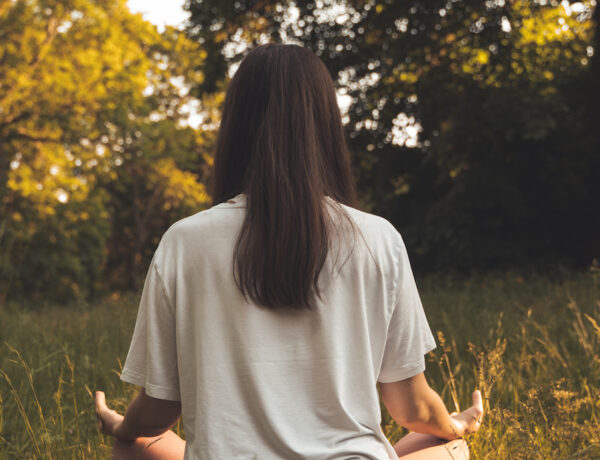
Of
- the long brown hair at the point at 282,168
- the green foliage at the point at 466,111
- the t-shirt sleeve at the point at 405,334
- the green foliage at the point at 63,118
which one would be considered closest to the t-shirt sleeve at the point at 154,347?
the long brown hair at the point at 282,168

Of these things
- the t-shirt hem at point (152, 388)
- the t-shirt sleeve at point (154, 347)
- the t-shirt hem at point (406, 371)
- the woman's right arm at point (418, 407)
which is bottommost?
the woman's right arm at point (418, 407)

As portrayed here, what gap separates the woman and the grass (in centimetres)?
80

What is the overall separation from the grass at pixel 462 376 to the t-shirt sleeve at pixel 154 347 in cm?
98

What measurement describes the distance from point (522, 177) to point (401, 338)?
10.3 meters

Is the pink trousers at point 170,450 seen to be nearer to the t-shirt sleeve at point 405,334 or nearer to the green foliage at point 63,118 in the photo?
the t-shirt sleeve at point 405,334

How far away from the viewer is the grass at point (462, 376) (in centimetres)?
243

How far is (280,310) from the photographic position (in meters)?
1.47

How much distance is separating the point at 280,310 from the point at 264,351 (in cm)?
10

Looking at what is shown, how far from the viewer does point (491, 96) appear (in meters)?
9.76

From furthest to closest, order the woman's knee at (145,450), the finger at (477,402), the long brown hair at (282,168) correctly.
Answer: the finger at (477,402) → the woman's knee at (145,450) → the long brown hair at (282,168)

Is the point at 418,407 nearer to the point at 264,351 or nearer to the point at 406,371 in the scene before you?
the point at 406,371

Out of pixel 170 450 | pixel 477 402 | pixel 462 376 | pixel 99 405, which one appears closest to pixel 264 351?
pixel 170 450

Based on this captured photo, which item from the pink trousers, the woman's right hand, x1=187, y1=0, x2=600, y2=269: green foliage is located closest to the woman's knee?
the pink trousers

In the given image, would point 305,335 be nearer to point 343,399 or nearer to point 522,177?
point 343,399
